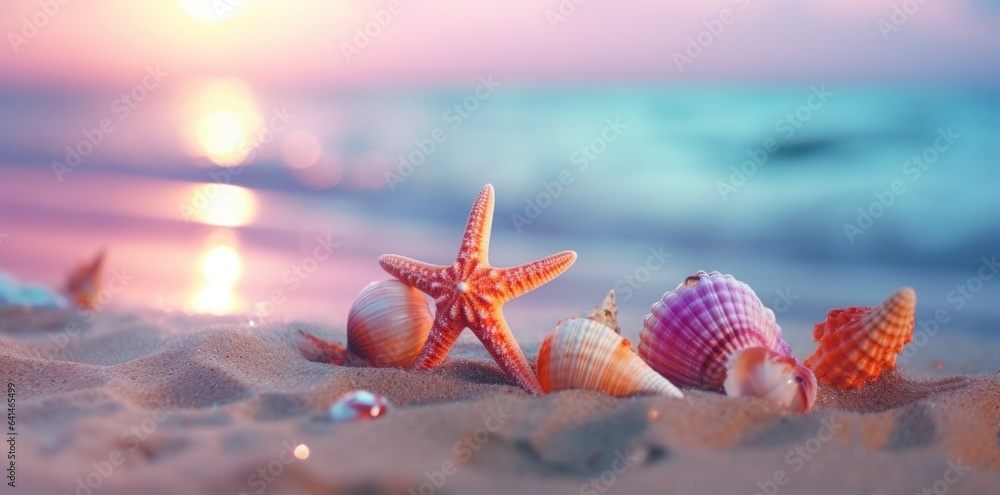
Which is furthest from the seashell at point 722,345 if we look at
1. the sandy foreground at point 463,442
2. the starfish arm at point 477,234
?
the starfish arm at point 477,234

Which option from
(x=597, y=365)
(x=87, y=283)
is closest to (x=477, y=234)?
(x=597, y=365)

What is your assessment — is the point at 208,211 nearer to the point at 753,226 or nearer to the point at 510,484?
the point at 753,226

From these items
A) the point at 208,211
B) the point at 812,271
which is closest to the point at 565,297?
the point at 812,271

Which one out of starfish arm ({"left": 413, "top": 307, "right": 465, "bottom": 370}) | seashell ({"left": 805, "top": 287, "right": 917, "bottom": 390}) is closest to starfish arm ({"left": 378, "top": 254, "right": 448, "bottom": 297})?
starfish arm ({"left": 413, "top": 307, "right": 465, "bottom": 370})

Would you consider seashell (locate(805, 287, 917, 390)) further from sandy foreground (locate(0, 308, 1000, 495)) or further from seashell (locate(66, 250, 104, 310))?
seashell (locate(66, 250, 104, 310))

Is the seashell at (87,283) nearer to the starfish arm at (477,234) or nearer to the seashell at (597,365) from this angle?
the starfish arm at (477,234)

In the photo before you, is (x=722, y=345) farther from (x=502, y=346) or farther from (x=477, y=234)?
(x=477, y=234)

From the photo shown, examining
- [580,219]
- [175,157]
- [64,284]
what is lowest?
[580,219]
